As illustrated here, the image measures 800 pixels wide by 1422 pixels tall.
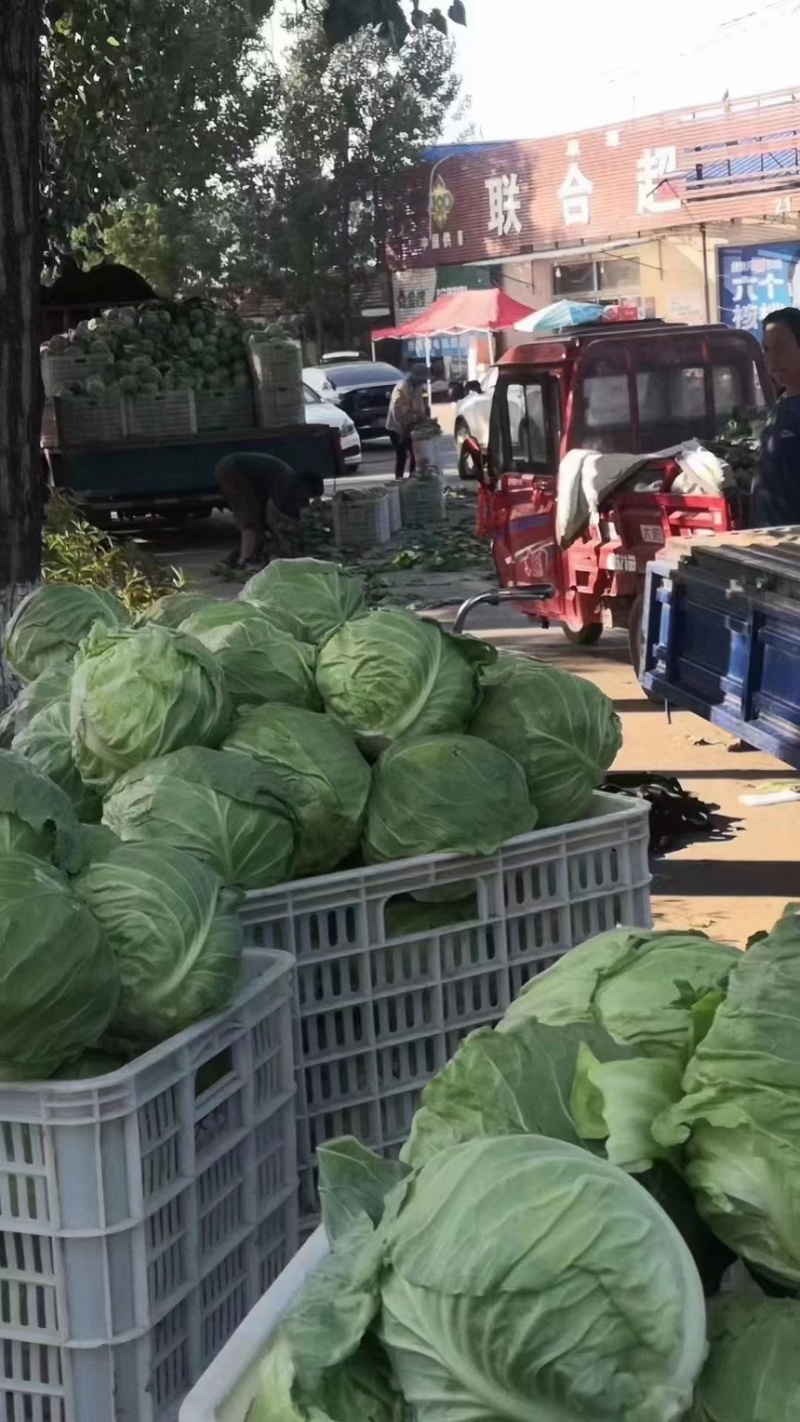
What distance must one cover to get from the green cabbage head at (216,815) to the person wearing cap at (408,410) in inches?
736

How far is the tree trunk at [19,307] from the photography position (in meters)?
4.92

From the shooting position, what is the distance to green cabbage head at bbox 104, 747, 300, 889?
2824 millimetres

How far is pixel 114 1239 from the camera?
86.2 inches

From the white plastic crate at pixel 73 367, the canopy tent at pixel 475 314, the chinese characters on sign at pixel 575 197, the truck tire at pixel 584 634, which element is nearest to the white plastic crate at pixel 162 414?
the white plastic crate at pixel 73 367

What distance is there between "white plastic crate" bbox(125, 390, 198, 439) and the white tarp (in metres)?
7.31

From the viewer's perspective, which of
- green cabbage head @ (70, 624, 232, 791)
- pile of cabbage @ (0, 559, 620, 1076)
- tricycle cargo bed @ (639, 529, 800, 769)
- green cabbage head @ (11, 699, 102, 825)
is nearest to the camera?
pile of cabbage @ (0, 559, 620, 1076)

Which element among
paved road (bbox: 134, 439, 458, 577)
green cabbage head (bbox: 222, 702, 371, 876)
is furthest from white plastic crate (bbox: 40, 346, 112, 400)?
green cabbage head (bbox: 222, 702, 371, 876)

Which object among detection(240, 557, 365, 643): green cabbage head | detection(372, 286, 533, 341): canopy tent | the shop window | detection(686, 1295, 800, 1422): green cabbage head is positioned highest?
the shop window

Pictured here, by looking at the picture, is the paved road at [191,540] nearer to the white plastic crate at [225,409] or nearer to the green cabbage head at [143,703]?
the white plastic crate at [225,409]

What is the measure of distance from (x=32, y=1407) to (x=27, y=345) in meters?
3.61

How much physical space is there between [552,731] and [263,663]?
62cm

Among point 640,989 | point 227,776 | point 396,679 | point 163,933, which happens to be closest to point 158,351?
point 396,679

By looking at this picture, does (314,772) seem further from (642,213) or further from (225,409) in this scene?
(642,213)

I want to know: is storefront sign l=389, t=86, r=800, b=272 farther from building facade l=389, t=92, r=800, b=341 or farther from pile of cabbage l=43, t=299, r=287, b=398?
pile of cabbage l=43, t=299, r=287, b=398
